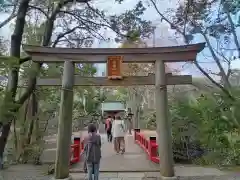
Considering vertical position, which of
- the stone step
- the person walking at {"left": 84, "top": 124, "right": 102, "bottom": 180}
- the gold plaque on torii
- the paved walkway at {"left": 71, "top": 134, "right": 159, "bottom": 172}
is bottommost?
the stone step

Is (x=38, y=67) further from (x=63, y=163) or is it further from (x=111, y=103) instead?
(x=111, y=103)

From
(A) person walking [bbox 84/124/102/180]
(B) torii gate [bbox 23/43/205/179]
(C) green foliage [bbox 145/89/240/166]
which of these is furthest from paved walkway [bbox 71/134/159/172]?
(A) person walking [bbox 84/124/102/180]

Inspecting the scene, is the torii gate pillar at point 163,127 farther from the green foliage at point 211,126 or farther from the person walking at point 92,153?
the person walking at point 92,153

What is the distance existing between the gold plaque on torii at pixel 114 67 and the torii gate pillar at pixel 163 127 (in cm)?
116

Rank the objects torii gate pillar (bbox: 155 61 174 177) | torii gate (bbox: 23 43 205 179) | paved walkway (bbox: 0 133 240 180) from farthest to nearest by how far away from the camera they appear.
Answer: torii gate (bbox: 23 43 205 179)
paved walkway (bbox: 0 133 240 180)
torii gate pillar (bbox: 155 61 174 177)

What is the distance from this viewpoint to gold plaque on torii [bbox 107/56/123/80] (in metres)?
9.33

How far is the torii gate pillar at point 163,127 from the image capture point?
8.66 m

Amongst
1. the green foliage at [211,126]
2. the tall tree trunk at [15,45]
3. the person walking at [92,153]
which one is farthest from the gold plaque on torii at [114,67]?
the tall tree trunk at [15,45]

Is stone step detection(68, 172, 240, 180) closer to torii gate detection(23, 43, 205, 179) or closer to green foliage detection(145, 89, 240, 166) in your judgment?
green foliage detection(145, 89, 240, 166)

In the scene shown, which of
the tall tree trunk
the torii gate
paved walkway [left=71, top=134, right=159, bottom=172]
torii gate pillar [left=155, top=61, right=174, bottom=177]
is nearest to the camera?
torii gate pillar [left=155, top=61, right=174, bottom=177]

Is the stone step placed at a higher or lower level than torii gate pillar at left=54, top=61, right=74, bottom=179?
lower

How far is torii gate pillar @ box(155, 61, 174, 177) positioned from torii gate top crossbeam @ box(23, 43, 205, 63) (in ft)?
1.14

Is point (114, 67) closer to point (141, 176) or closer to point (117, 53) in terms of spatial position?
point (117, 53)

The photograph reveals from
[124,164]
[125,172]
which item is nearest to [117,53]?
[125,172]
